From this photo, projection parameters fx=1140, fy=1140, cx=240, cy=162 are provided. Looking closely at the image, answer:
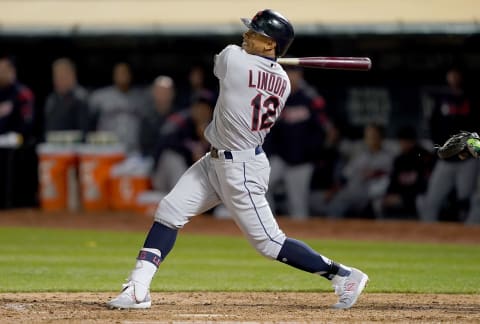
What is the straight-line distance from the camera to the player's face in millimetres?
6434

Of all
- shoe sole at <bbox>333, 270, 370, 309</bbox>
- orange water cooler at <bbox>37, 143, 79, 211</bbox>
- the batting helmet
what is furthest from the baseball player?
orange water cooler at <bbox>37, 143, 79, 211</bbox>

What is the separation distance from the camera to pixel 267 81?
253 inches

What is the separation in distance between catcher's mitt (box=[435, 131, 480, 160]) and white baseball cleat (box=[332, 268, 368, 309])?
2.90ft

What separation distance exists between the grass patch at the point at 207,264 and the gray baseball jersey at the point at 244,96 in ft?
5.90

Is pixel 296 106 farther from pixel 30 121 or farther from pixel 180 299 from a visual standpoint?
pixel 180 299

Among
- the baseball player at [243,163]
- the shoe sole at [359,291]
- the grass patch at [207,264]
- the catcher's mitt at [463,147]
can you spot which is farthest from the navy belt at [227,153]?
the grass patch at [207,264]

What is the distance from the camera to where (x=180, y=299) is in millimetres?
7301

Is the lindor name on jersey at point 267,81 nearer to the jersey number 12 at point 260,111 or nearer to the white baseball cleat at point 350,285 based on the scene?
the jersey number 12 at point 260,111

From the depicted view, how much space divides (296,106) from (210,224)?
5.78ft

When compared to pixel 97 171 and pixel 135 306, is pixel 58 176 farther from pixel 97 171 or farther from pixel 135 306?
pixel 135 306

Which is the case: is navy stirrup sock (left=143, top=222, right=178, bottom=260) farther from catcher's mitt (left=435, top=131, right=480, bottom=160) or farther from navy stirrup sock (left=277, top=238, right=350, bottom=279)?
catcher's mitt (left=435, top=131, right=480, bottom=160)

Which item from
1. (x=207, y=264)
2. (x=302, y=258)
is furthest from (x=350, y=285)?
(x=207, y=264)

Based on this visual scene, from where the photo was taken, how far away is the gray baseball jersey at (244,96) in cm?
639

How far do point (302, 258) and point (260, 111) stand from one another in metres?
0.88
